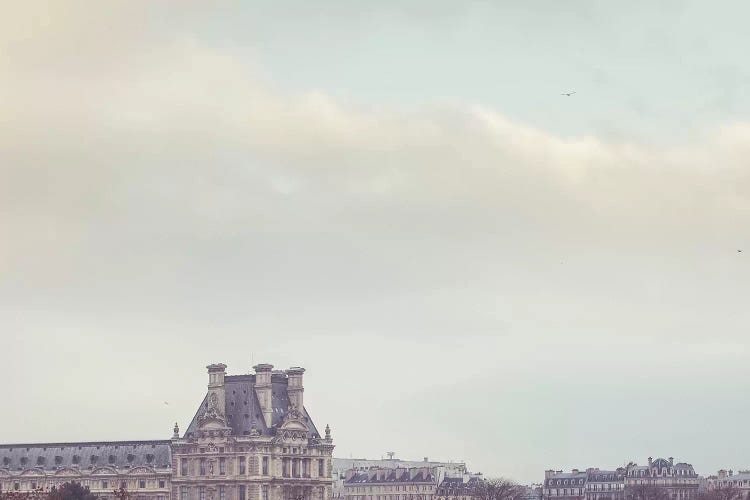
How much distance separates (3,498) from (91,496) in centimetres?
1163

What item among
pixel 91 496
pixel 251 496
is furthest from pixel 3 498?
pixel 251 496

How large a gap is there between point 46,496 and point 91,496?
7.64 meters

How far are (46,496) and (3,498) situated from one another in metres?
14.0

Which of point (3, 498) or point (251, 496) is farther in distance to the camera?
point (251, 496)

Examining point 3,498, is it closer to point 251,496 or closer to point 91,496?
point 91,496

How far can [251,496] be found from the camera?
199750mm

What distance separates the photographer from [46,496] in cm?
19550

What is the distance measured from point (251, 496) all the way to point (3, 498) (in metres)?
30.1

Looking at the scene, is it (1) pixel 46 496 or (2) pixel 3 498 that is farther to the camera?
(1) pixel 46 496

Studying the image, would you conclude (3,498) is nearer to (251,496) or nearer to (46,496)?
(46,496)

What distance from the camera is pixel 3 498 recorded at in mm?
181750

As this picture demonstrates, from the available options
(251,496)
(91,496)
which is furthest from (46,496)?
(251,496)

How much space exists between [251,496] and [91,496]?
18945 millimetres
